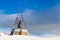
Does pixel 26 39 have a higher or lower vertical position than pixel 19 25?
lower

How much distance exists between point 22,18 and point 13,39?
1866 cm

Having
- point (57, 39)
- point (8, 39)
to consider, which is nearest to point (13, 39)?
point (8, 39)

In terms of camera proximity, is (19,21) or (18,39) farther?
(19,21)

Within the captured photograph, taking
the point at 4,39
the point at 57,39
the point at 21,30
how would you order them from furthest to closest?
the point at 21,30 < the point at 57,39 < the point at 4,39

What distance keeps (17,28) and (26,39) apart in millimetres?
17114

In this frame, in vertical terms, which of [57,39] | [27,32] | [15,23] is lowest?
[57,39]

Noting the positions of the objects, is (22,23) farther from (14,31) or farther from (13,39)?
(13,39)

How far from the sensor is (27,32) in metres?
54.1

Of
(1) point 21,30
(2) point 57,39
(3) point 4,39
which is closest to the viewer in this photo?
(3) point 4,39

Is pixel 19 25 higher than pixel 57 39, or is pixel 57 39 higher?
pixel 19 25

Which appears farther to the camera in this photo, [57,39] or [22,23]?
[22,23]

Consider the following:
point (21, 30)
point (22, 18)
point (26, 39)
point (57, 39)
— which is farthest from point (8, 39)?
point (22, 18)

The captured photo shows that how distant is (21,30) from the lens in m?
53.1

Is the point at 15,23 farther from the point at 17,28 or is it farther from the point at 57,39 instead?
the point at 57,39
